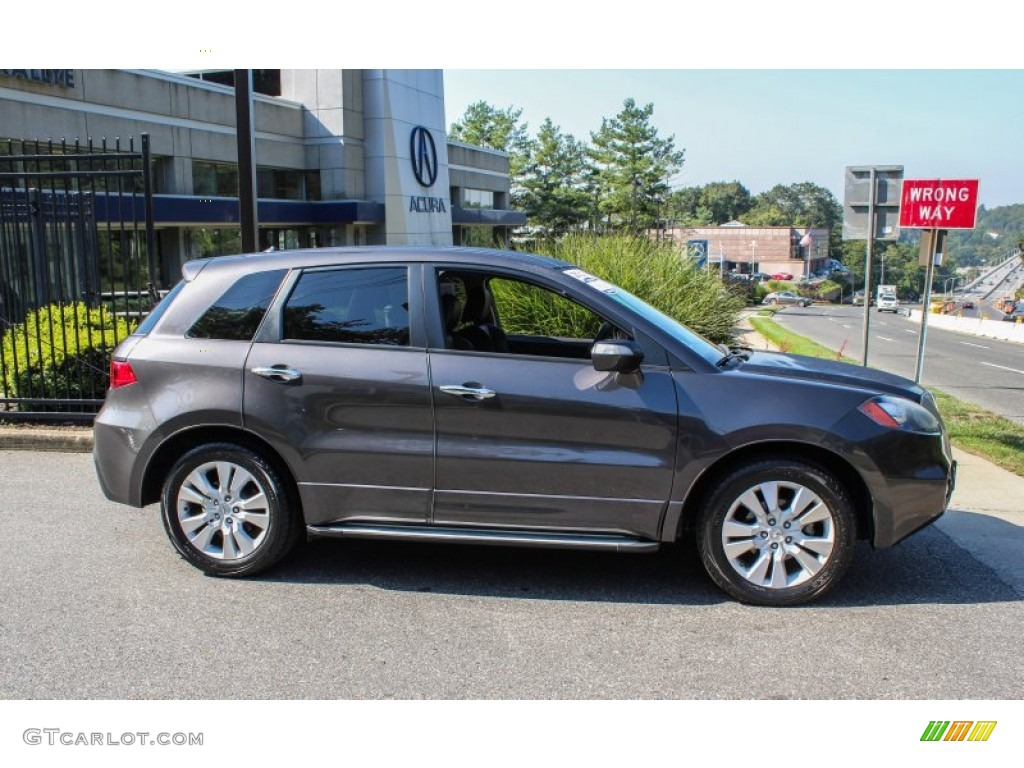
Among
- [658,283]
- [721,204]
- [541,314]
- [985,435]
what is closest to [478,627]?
[541,314]

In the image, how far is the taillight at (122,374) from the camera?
4.88 m

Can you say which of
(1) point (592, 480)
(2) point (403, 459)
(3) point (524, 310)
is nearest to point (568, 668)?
(1) point (592, 480)

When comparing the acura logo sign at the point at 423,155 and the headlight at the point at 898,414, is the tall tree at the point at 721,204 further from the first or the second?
the headlight at the point at 898,414

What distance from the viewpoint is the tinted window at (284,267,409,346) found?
4.74 m

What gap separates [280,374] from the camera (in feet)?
15.3

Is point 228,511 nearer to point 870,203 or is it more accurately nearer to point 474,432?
point 474,432

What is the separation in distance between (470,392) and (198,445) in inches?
59.6

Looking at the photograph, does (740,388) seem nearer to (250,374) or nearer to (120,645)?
(250,374)

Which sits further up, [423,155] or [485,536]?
[423,155]

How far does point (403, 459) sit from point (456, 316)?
34.7 inches

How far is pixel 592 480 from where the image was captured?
4.48 meters

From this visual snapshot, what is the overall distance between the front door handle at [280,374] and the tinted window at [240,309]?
0.26 metres

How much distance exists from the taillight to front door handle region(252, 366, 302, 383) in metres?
0.76

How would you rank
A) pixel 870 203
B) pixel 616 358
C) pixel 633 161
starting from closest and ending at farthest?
pixel 616 358 → pixel 870 203 → pixel 633 161
